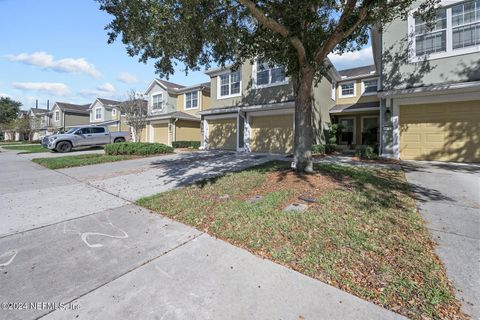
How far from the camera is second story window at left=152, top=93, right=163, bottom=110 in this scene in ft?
78.2

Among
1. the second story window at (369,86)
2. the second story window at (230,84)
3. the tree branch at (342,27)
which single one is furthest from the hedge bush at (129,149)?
the second story window at (369,86)

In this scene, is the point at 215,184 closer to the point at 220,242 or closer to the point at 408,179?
the point at 220,242

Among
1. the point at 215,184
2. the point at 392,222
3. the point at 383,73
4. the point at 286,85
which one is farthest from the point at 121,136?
the point at 392,222

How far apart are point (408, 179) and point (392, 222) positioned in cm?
393

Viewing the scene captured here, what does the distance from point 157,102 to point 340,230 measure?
24.0 m

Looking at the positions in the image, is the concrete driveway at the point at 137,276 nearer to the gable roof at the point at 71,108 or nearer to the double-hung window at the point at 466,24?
the double-hung window at the point at 466,24

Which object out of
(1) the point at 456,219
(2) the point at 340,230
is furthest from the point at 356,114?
(2) the point at 340,230

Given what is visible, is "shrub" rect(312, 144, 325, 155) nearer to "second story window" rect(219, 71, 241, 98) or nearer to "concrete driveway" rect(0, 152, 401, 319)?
"second story window" rect(219, 71, 241, 98)

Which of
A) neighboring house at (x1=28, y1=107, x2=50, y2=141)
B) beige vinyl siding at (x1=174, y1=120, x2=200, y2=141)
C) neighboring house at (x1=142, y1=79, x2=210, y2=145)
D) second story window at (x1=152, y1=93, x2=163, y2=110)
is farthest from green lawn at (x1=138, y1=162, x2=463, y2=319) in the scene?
neighboring house at (x1=28, y1=107, x2=50, y2=141)

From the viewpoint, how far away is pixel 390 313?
2.30 meters

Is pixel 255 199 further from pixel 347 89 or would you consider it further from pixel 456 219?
pixel 347 89

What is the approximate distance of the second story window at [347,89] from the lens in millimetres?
18688

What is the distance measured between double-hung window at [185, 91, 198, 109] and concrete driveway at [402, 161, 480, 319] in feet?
60.2

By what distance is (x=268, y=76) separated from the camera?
1448 cm
